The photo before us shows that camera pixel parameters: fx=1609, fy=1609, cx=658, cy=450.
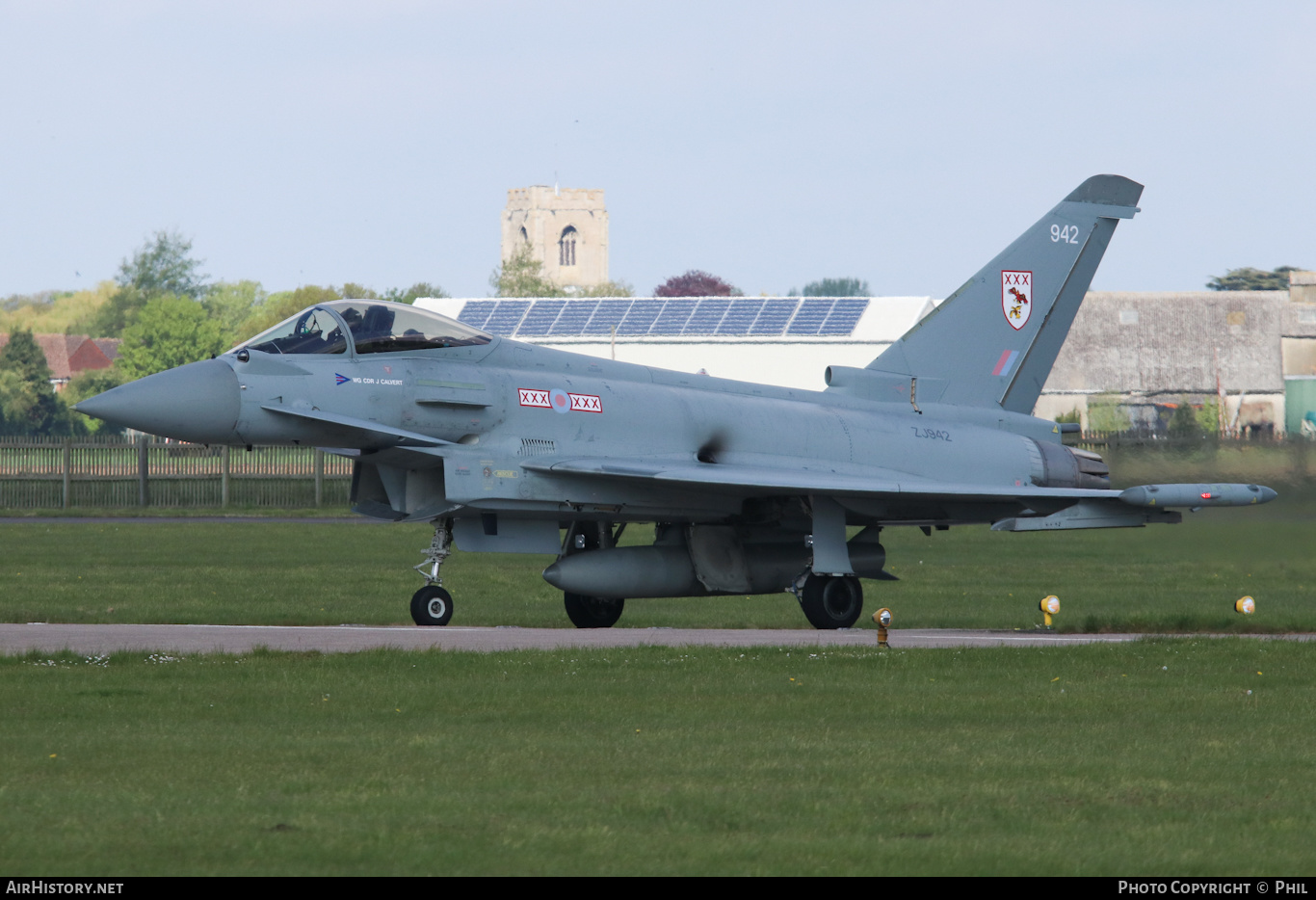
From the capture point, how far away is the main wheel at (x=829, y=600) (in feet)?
58.7

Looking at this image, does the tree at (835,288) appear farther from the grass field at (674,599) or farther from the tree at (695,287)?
the grass field at (674,599)

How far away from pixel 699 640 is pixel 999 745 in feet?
21.5

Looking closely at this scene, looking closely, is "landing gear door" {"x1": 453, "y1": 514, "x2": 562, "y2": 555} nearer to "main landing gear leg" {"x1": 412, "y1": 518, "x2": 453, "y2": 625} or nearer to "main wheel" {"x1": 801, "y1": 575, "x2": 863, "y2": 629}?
"main landing gear leg" {"x1": 412, "y1": 518, "x2": 453, "y2": 625}

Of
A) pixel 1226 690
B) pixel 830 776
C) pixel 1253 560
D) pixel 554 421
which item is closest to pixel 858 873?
pixel 830 776

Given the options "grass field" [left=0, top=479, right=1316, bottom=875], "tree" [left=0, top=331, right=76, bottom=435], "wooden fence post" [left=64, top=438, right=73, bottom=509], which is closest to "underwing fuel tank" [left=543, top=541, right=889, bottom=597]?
"grass field" [left=0, top=479, right=1316, bottom=875]

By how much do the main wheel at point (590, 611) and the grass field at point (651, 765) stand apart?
5.06 metres

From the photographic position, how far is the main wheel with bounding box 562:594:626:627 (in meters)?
18.4

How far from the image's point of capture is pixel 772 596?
2378cm

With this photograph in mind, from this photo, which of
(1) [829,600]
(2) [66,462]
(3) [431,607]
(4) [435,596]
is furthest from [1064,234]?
(2) [66,462]

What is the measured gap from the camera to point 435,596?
56.0 feet

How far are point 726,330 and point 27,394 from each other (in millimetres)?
45323

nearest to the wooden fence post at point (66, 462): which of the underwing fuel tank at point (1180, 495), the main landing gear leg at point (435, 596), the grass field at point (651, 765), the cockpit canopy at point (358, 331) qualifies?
the cockpit canopy at point (358, 331)

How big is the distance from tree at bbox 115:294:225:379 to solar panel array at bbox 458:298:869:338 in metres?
30.7
